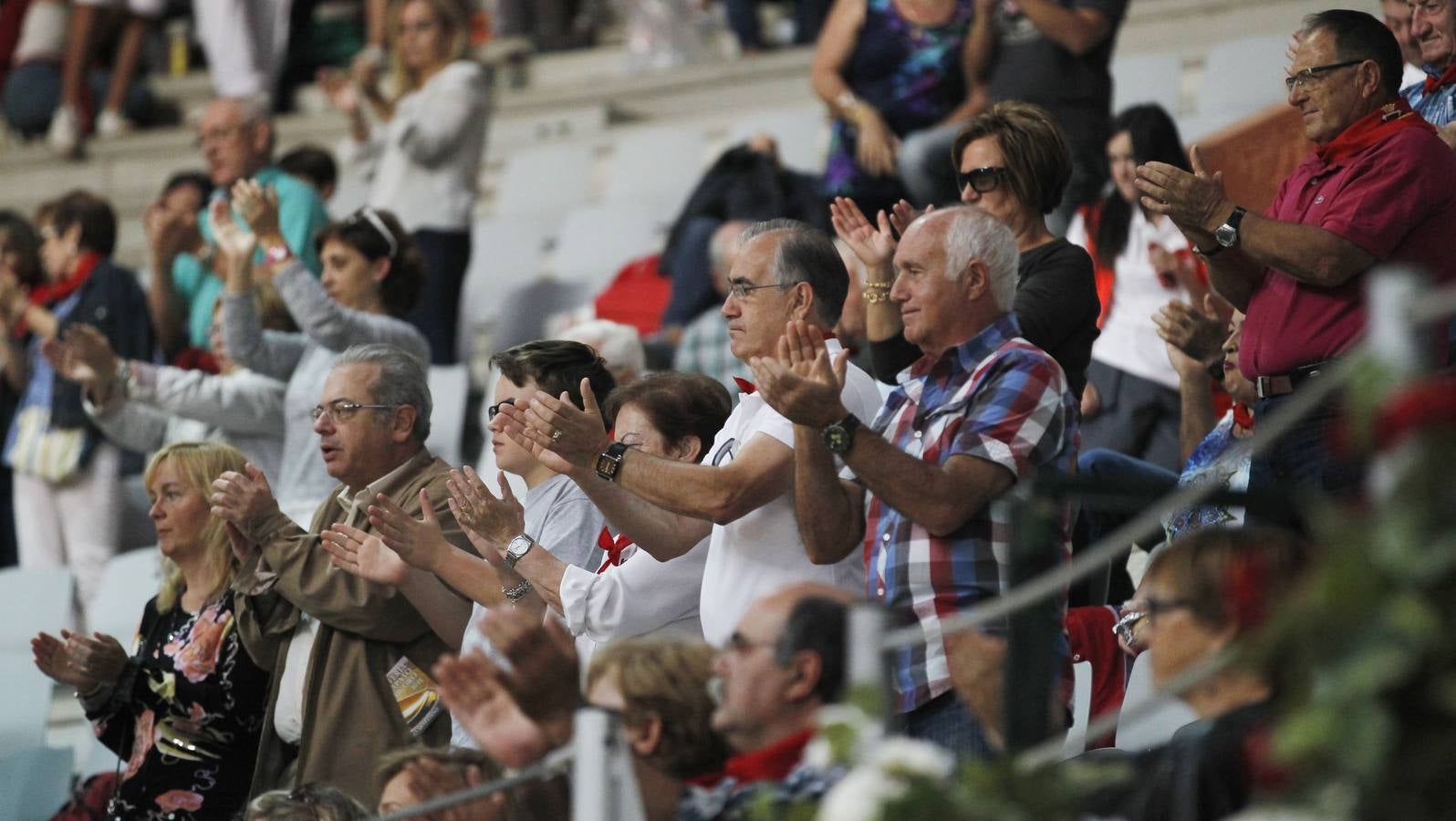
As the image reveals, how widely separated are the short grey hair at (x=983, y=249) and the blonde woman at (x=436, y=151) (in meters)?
3.42

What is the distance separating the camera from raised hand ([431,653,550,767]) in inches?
105

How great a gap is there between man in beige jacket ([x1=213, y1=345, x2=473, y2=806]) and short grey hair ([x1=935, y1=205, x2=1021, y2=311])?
3.65 feet

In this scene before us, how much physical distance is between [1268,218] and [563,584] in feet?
4.45

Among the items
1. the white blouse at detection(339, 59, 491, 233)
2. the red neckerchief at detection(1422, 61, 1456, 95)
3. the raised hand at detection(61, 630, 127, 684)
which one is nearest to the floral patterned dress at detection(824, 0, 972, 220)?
the white blouse at detection(339, 59, 491, 233)

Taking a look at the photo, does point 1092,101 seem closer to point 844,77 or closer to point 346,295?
point 844,77

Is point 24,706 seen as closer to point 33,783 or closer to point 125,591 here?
point 33,783

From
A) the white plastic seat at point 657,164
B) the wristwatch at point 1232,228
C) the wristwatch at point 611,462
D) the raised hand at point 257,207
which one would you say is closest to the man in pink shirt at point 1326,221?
the wristwatch at point 1232,228

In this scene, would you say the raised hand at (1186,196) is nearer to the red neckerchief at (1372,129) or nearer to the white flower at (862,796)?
the red neckerchief at (1372,129)

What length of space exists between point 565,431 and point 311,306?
190cm

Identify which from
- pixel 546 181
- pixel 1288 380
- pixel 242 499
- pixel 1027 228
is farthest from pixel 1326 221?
pixel 546 181

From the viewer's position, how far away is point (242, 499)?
13.1ft

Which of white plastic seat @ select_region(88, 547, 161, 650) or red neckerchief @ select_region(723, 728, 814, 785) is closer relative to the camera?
red neckerchief @ select_region(723, 728, 814, 785)

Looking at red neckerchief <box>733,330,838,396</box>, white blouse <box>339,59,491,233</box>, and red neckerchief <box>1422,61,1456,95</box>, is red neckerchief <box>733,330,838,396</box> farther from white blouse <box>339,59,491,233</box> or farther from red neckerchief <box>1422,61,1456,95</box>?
white blouse <box>339,59,491,233</box>

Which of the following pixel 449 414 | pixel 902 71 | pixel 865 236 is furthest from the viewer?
pixel 449 414
